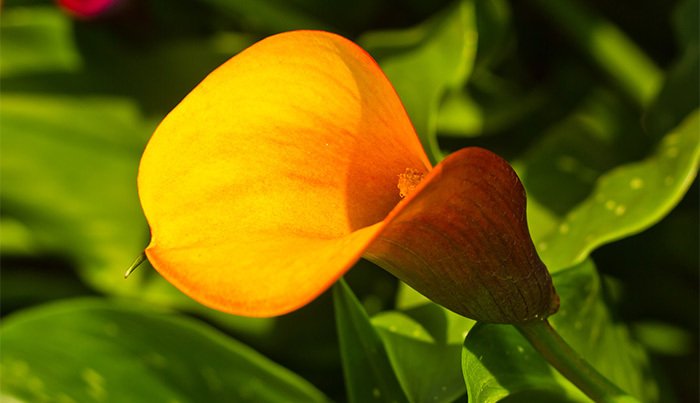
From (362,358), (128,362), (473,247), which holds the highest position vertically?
(473,247)

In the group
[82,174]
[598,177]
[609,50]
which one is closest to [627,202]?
[598,177]

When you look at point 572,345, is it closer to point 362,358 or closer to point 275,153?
point 362,358

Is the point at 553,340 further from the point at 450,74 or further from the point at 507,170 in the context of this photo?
the point at 450,74

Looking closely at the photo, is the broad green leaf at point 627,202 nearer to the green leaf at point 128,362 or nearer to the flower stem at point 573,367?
the flower stem at point 573,367

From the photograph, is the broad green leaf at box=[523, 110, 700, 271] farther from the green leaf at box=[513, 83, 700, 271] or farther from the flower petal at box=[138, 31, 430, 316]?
the flower petal at box=[138, 31, 430, 316]

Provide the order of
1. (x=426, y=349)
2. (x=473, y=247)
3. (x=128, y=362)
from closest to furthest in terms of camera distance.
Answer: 1. (x=473, y=247)
2. (x=426, y=349)
3. (x=128, y=362)

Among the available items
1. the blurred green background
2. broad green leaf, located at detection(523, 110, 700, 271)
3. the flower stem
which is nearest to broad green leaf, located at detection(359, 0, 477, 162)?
the blurred green background

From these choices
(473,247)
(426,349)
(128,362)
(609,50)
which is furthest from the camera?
(609,50)

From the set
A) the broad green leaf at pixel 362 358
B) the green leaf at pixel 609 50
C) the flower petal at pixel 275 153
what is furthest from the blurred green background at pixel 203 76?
the flower petal at pixel 275 153
